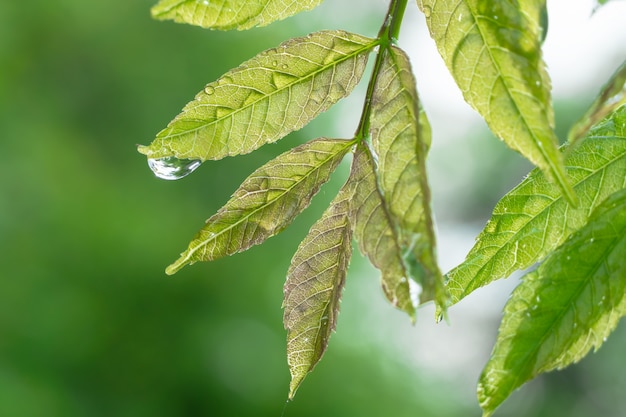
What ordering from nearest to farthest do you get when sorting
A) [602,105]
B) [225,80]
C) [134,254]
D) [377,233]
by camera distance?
[602,105]
[377,233]
[225,80]
[134,254]

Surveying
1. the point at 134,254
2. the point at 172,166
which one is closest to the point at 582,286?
the point at 172,166

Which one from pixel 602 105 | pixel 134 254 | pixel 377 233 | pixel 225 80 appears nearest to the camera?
pixel 602 105

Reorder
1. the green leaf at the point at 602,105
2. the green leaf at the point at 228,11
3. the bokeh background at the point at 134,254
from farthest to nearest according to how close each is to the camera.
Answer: the bokeh background at the point at 134,254 < the green leaf at the point at 228,11 < the green leaf at the point at 602,105

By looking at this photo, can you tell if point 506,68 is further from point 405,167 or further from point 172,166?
point 172,166

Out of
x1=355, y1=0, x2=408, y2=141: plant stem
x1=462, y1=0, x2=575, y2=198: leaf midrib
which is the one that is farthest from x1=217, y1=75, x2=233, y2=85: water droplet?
x1=462, y1=0, x2=575, y2=198: leaf midrib

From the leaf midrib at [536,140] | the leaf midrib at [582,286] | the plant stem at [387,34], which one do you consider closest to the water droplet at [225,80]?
the plant stem at [387,34]

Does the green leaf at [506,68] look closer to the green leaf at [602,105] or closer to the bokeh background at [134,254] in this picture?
the green leaf at [602,105]
